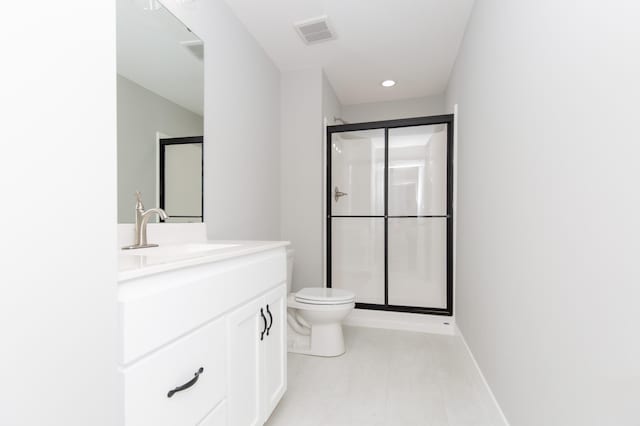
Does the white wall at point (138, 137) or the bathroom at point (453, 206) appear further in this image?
the white wall at point (138, 137)

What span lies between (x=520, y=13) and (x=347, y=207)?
198cm

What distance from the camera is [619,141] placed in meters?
0.69

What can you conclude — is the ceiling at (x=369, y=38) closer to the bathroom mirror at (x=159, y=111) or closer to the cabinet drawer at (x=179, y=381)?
the bathroom mirror at (x=159, y=111)

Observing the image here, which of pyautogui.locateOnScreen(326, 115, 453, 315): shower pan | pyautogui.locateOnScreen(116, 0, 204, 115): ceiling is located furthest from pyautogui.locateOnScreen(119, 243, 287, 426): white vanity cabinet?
pyautogui.locateOnScreen(326, 115, 453, 315): shower pan

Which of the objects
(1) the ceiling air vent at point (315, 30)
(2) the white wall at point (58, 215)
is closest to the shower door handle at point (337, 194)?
(1) the ceiling air vent at point (315, 30)

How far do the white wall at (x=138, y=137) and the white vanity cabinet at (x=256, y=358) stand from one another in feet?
2.30

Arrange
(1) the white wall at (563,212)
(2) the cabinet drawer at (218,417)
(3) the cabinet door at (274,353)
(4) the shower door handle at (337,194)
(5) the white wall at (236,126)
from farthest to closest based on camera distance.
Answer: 1. (4) the shower door handle at (337,194)
2. (5) the white wall at (236,126)
3. (3) the cabinet door at (274,353)
4. (2) the cabinet drawer at (218,417)
5. (1) the white wall at (563,212)

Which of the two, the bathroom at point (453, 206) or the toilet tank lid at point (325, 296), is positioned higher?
the bathroom at point (453, 206)

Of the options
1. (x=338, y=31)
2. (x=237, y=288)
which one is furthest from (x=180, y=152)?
(x=338, y=31)

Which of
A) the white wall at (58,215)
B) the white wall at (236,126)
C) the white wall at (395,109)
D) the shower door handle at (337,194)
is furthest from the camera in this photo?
the white wall at (395,109)

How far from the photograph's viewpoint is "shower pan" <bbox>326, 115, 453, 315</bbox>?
2.74 metres

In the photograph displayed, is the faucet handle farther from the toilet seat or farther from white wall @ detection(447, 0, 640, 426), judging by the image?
white wall @ detection(447, 0, 640, 426)

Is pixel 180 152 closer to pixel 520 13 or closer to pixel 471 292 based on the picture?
pixel 520 13

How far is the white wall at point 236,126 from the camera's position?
1852mm
